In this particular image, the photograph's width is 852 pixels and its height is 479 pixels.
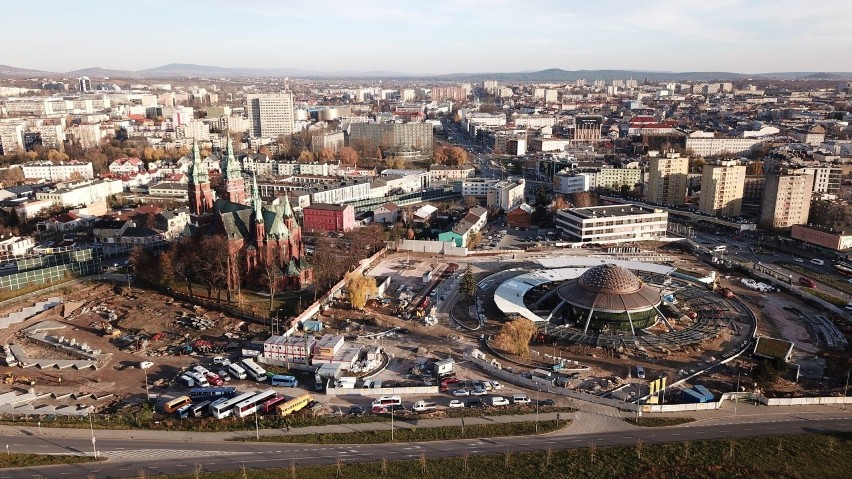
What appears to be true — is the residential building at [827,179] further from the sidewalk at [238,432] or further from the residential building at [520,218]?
the sidewalk at [238,432]

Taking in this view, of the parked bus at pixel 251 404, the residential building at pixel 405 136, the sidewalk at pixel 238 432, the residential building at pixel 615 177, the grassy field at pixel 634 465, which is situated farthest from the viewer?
the residential building at pixel 405 136

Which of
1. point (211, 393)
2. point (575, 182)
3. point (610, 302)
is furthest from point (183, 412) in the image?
point (575, 182)

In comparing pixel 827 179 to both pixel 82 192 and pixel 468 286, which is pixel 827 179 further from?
pixel 82 192

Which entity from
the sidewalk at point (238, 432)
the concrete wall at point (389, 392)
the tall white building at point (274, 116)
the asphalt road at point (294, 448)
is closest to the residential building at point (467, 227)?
the concrete wall at point (389, 392)

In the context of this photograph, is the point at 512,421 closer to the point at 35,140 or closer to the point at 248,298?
the point at 248,298

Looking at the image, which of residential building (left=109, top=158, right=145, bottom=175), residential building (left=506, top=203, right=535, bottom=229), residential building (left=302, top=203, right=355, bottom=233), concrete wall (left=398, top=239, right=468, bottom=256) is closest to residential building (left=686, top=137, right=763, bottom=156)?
residential building (left=506, top=203, right=535, bottom=229)

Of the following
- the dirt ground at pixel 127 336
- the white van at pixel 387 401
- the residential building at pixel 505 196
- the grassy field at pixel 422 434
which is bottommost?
the dirt ground at pixel 127 336

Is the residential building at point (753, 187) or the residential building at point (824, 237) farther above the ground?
the residential building at point (753, 187)
